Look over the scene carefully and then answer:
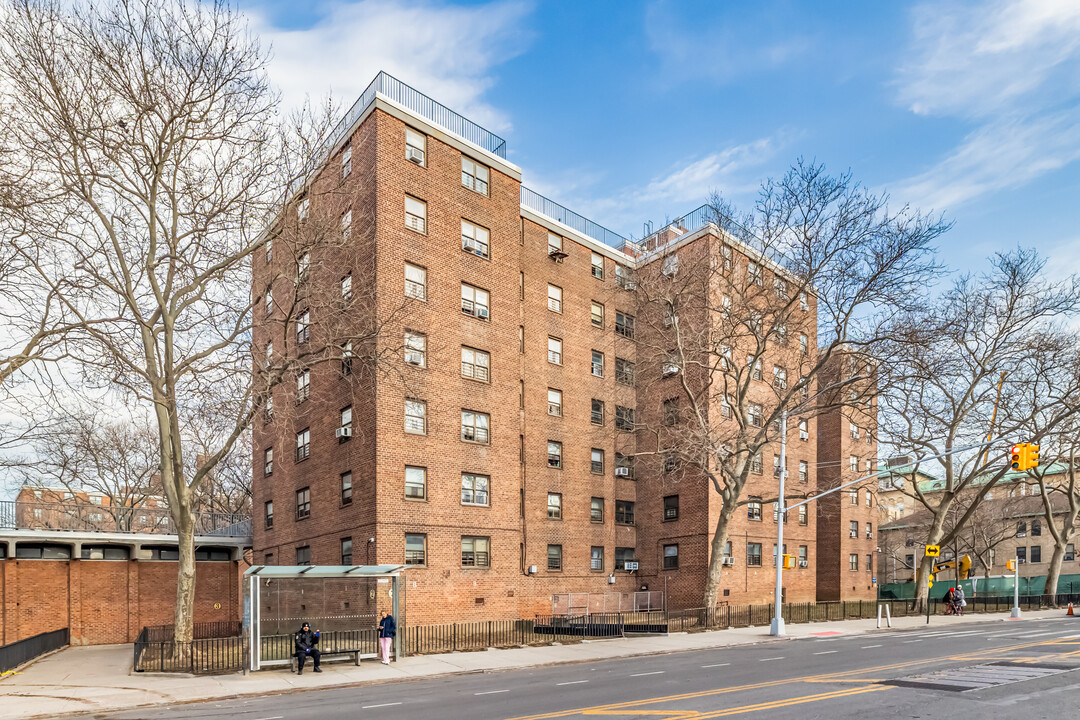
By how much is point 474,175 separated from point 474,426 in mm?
11513

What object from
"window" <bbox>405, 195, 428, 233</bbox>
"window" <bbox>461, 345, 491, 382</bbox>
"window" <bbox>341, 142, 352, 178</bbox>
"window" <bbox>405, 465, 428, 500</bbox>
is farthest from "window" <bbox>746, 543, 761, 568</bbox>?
"window" <bbox>341, 142, 352, 178</bbox>

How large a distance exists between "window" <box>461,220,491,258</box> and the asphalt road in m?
18.5

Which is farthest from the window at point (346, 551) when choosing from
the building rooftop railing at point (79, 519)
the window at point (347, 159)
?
the window at point (347, 159)

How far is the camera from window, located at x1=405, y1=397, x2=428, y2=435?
29.8m

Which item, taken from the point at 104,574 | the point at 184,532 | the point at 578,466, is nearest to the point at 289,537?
the point at 104,574

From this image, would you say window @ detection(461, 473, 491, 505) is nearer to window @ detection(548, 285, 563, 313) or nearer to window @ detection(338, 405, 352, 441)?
window @ detection(338, 405, 352, 441)

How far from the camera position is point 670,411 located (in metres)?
42.1

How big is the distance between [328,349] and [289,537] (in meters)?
14.0

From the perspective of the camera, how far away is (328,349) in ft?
85.3

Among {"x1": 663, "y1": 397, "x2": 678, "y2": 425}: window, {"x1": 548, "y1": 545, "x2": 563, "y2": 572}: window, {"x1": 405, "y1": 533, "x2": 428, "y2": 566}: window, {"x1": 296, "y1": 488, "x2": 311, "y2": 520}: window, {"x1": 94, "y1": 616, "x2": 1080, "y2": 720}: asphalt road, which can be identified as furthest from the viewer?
{"x1": 663, "y1": 397, "x2": 678, "y2": 425}: window

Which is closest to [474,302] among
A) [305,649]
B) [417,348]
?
[417,348]

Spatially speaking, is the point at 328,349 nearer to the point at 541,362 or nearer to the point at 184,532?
the point at 184,532

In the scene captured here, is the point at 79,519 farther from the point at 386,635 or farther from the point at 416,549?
the point at 386,635

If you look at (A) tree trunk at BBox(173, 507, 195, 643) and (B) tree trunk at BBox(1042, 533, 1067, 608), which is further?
(B) tree trunk at BBox(1042, 533, 1067, 608)
